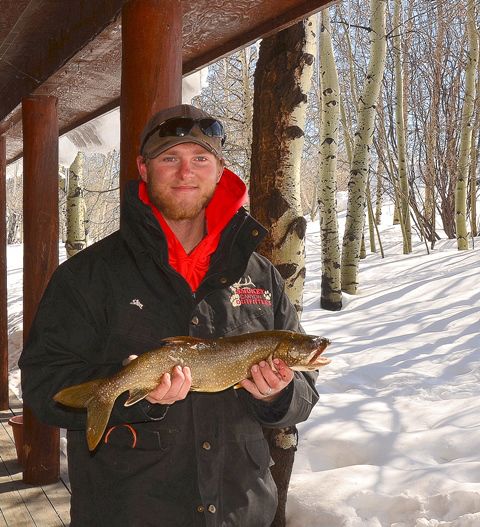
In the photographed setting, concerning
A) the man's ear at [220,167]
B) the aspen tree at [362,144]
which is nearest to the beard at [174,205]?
the man's ear at [220,167]

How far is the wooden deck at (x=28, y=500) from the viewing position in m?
4.41

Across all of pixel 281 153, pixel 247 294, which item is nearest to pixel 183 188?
pixel 247 294

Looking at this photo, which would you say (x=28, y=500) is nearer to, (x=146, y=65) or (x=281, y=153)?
(x=281, y=153)

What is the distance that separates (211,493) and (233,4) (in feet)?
7.30

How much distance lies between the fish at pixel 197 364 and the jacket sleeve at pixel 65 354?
66 millimetres

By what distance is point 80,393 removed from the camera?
1936 mm

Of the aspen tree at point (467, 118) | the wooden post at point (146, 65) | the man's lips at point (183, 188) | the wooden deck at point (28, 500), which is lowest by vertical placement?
the wooden deck at point (28, 500)

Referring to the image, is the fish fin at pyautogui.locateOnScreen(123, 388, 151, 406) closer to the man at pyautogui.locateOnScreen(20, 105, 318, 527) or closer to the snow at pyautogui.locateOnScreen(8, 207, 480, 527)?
the man at pyautogui.locateOnScreen(20, 105, 318, 527)

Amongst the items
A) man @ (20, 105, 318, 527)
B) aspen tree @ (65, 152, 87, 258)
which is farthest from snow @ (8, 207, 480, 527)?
man @ (20, 105, 318, 527)

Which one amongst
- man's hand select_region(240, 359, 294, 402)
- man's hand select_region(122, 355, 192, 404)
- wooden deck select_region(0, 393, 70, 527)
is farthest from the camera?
wooden deck select_region(0, 393, 70, 527)

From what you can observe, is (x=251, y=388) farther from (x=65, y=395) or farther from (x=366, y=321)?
(x=366, y=321)

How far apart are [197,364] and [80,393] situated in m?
0.33

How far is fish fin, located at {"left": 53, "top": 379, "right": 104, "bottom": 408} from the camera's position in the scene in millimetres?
1932

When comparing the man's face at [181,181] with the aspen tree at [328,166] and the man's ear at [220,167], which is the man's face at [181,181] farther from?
the aspen tree at [328,166]
